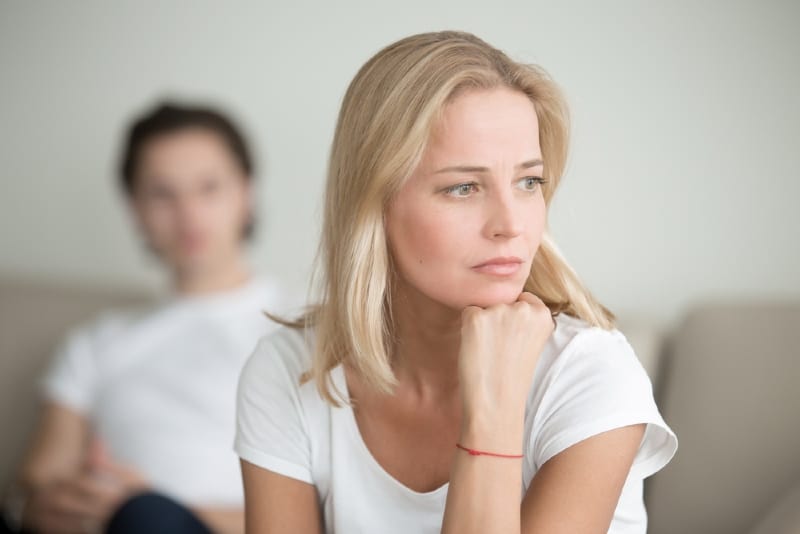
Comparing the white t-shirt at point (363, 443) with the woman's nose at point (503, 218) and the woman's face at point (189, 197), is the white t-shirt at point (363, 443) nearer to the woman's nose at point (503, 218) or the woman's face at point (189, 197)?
the woman's nose at point (503, 218)

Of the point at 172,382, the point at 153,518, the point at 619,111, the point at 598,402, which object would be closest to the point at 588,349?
the point at 598,402

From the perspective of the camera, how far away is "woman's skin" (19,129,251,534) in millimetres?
1977

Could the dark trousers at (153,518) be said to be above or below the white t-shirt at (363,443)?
below

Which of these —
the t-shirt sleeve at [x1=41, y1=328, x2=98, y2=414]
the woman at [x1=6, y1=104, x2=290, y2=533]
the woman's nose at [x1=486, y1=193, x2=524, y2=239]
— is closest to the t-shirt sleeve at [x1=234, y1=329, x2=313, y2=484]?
the woman's nose at [x1=486, y1=193, x2=524, y2=239]

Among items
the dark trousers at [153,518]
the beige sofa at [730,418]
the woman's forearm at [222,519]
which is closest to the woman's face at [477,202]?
the beige sofa at [730,418]

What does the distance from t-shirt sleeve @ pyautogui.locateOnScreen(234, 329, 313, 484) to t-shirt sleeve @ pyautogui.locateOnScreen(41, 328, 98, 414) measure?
98cm

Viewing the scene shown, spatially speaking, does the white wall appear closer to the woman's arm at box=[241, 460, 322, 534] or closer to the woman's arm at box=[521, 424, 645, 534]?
the woman's arm at box=[241, 460, 322, 534]

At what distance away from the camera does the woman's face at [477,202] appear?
102 centimetres

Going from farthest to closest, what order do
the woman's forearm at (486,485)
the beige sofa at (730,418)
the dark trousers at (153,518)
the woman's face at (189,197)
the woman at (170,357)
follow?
the woman's face at (189,197) → the woman at (170,357) → the dark trousers at (153,518) → the beige sofa at (730,418) → the woman's forearm at (486,485)

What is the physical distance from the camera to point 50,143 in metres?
2.43

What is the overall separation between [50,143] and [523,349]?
1.82 meters

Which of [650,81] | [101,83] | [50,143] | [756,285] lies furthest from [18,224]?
[756,285]

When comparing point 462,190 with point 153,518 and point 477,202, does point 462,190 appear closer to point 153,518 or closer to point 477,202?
point 477,202

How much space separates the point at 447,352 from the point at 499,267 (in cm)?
22
